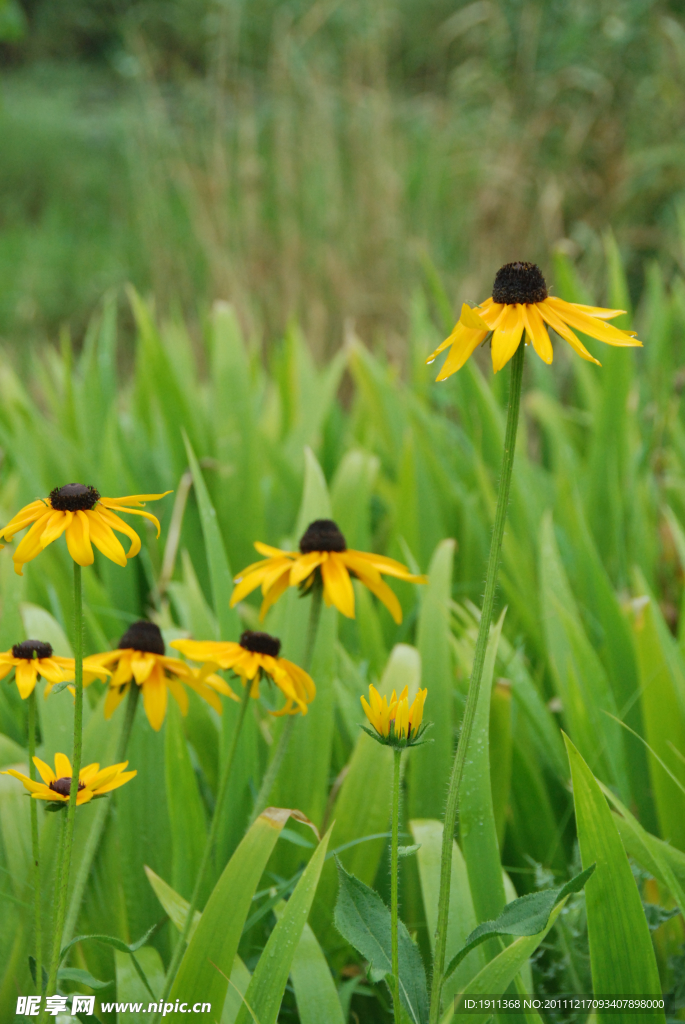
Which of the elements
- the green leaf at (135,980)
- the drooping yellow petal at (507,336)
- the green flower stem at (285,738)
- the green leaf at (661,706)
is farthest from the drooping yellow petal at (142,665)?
the green leaf at (661,706)

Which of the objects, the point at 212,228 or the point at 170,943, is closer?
the point at 170,943

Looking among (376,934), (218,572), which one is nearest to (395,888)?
(376,934)

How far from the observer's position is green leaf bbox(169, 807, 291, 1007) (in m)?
0.54

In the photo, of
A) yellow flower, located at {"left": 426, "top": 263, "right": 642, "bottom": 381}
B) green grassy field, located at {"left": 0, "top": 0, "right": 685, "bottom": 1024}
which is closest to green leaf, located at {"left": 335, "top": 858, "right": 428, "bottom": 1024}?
green grassy field, located at {"left": 0, "top": 0, "right": 685, "bottom": 1024}

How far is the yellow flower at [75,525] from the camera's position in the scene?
0.46 meters

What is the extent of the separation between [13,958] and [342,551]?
0.37 metres

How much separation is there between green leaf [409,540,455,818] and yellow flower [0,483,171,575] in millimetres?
405

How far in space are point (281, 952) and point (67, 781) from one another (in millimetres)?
179

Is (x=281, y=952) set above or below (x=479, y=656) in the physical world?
below

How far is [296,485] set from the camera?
1354 millimetres

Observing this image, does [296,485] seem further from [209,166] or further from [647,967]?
[209,166]

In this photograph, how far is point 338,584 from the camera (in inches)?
24.5

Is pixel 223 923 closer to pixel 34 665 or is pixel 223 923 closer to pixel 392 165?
pixel 34 665

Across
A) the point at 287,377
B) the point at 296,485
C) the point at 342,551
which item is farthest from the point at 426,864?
the point at 287,377
